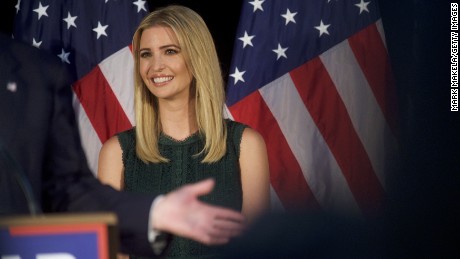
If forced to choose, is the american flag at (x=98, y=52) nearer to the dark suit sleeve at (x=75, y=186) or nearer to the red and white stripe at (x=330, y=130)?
the red and white stripe at (x=330, y=130)

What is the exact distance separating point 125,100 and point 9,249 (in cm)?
167

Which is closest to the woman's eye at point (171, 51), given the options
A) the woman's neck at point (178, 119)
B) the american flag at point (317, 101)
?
A: the woman's neck at point (178, 119)

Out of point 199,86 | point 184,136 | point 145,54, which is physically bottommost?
point 184,136

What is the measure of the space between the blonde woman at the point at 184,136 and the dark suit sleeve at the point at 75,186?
33.0 inches

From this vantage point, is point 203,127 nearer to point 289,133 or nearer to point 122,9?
point 289,133

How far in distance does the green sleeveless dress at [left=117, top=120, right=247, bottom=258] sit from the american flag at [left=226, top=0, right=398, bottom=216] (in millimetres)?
499

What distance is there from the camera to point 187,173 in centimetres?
169

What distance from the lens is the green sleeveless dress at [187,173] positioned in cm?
166

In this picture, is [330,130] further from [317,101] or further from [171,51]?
[171,51]

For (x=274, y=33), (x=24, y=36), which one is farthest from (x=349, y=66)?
(x=24, y=36)

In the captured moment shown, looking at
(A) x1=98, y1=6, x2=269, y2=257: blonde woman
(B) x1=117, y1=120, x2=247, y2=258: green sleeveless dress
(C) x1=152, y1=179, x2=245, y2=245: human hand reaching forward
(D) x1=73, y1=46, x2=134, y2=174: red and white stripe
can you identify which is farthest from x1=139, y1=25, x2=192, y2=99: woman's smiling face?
(C) x1=152, y1=179, x2=245, y2=245: human hand reaching forward

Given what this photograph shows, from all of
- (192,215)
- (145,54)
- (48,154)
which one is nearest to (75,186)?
(48,154)

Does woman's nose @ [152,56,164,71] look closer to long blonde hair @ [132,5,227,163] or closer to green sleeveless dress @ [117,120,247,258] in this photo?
long blonde hair @ [132,5,227,163]

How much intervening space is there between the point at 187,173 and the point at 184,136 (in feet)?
0.34
